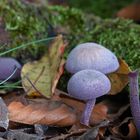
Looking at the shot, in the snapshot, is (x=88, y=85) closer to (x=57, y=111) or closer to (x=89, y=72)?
(x=89, y=72)

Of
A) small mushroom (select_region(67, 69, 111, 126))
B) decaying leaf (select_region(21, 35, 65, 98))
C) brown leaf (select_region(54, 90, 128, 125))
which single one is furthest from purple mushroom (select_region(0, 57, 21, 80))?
small mushroom (select_region(67, 69, 111, 126))

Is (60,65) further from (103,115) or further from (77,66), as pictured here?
(103,115)

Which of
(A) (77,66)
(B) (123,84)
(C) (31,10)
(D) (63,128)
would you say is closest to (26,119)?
(D) (63,128)

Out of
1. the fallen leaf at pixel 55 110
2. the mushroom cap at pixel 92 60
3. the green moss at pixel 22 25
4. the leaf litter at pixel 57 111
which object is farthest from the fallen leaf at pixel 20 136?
the green moss at pixel 22 25

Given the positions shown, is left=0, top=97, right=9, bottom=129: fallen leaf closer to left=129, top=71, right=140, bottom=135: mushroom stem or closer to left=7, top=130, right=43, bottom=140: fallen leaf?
left=7, top=130, right=43, bottom=140: fallen leaf

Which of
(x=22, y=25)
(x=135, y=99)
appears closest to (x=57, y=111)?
(x=135, y=99)

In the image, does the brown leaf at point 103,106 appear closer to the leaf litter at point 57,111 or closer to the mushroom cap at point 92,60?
the leaf litter at point 57,111

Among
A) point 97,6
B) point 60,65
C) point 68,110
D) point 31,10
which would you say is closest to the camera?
point 68,110
